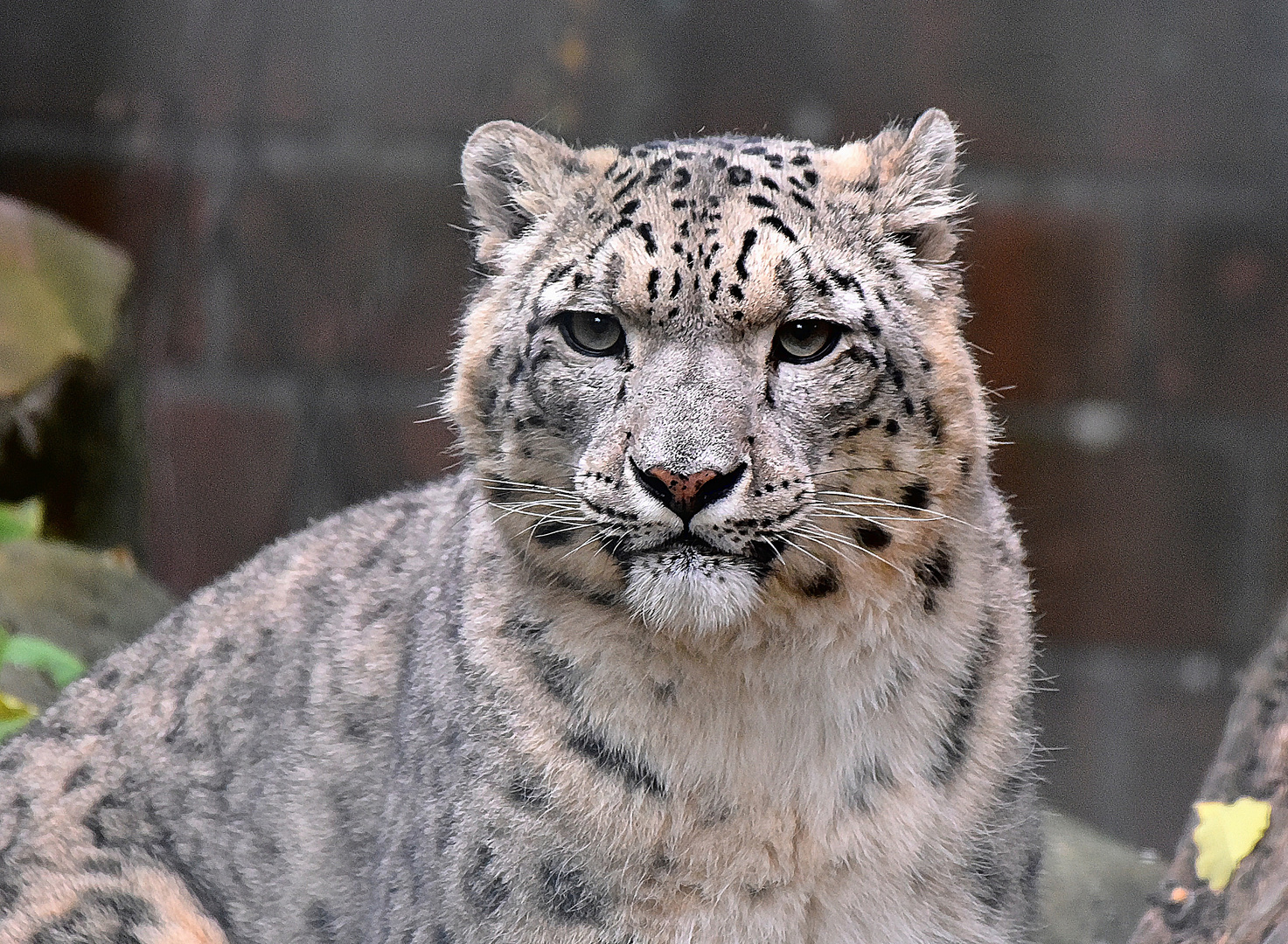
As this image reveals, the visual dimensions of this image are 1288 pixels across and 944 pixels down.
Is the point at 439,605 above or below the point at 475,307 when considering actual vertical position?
below

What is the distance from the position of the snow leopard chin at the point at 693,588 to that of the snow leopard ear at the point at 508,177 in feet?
3.17

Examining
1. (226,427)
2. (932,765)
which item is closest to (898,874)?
(932,765)

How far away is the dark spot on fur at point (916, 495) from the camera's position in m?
3.22

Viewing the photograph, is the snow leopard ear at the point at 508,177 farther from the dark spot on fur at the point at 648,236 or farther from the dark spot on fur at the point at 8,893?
the dark spot on fur at the point at 8,893

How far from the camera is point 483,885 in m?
3.19

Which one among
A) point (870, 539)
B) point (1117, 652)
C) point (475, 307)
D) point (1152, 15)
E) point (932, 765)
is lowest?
point (1117, 652)

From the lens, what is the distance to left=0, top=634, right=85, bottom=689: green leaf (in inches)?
202

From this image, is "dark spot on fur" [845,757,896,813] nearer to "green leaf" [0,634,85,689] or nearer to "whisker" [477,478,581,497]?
"whisker" [477,478,581,497]

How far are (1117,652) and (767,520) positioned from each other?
4454 millimetres

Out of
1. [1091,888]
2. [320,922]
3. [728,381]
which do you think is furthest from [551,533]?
[1091,888]

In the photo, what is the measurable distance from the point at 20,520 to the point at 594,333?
3.71m

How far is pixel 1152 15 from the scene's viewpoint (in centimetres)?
668

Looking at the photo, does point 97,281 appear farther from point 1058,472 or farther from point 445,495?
point 1058,472

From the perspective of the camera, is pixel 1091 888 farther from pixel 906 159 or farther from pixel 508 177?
pixel 508 177
